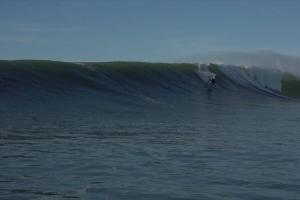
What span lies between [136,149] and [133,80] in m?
17.7

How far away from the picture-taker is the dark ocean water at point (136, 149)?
6613mm

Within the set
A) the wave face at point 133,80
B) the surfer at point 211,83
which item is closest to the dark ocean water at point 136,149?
the wave face at point 133,80

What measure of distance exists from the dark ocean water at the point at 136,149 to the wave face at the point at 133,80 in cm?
70

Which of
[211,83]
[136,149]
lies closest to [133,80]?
[211,83]

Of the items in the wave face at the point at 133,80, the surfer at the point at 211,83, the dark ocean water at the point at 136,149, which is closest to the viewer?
the dark ocean water at the point at 136,149

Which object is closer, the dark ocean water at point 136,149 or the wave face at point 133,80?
the dark ocean water at point 136,149

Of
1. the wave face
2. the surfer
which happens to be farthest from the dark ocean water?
the surfer

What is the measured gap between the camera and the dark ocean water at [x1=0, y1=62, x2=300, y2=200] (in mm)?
6613

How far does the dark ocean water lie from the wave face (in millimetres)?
697

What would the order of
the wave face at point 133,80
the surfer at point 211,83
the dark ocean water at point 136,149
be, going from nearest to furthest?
1. the dark ocean water at point 136,149
2. the wave face at point 133,80
3. the surfer at point 211,83

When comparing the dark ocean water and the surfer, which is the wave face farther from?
the dark ocean water

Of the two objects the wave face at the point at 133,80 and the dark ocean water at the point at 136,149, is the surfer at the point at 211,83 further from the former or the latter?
the dark ocean water at the point at 136,149

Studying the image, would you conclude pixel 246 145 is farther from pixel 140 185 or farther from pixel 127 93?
pixel 127 93

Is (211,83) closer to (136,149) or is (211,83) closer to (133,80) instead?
(133,80)
